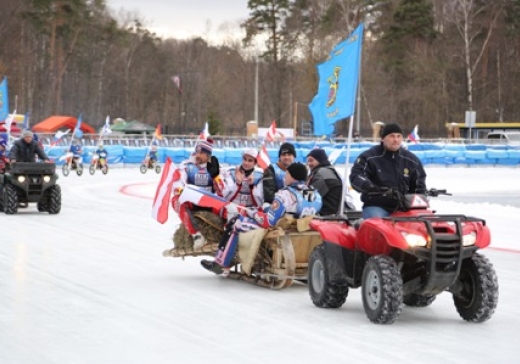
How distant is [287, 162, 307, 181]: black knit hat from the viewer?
37.7 feet

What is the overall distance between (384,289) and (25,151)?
626 inches

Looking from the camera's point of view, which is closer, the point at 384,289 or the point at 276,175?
the point at 384,289

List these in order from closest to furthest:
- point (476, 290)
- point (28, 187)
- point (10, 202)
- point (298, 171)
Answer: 1. point (476, 290)
2. point (298, 171)
3. point (10, 202)
4. point (28, 187)

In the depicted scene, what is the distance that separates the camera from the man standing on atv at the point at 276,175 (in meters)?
12.6

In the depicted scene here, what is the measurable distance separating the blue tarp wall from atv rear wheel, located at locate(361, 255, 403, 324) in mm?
42411

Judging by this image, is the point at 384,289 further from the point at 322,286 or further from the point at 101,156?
the point at 101,156

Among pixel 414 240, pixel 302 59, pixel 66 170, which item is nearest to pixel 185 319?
pixel 414 240

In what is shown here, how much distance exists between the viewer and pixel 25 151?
23.9 metres

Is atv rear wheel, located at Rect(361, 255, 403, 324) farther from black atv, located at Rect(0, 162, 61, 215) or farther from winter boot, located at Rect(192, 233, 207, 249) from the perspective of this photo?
black atv, located at Rect(0, 162, 61, 215)

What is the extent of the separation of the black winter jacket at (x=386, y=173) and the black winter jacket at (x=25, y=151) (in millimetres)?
14559

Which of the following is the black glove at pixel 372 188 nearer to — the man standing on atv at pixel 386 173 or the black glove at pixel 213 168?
the man standing on atv at pixel 386 173

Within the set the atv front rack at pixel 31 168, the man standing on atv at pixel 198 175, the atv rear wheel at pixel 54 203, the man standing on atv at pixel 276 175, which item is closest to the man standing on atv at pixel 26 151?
the atv front rack at pixel 31 168

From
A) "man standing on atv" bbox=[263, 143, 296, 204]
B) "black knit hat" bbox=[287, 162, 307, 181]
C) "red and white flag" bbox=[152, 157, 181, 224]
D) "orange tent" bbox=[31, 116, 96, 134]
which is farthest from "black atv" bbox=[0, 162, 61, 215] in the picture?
"orange tent" bbox=[31, 116, 96, 134]

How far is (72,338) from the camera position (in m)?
8.91
